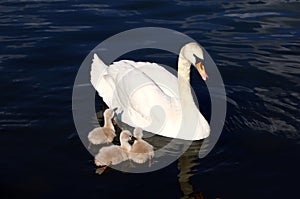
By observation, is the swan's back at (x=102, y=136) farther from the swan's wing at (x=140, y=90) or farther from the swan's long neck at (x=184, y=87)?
the swan's long neck at (x=184, y=87)

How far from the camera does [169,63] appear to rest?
41.8 ft

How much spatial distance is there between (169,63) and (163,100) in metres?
3.17

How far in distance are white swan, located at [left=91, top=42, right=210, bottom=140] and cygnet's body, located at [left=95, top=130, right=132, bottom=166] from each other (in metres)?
0.80

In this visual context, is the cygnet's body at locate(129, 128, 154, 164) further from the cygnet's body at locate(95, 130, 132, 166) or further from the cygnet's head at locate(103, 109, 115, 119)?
the cygnet's head at locate(103, 109, 115, 119)

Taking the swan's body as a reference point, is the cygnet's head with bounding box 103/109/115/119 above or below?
above

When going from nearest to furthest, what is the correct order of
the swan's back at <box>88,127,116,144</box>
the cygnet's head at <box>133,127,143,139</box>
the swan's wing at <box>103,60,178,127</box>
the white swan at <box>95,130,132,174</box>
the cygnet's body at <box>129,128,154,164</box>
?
the white swan at <box>95,130,132,174</box>, the cygnet's body at <box>129,128,154,164</box>, the cygnet's head at <box>133,127,143,139</box>, the swan's back at <box>88,127,116,144</box>, the swan's wing at <box>103,60,178,127</box>

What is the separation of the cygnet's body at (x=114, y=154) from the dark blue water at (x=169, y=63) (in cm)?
21

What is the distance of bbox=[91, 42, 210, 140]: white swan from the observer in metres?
9.52

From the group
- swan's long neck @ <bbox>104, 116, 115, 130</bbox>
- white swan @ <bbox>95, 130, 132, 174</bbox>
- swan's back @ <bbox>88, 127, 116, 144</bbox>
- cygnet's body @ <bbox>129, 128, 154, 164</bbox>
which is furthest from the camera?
swan's long neck @ <bbox>104, 116, 115, 130</bbox>

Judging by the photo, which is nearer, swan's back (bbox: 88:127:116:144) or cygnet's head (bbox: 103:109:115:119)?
swan's back (bbox: 88:127:116:144)

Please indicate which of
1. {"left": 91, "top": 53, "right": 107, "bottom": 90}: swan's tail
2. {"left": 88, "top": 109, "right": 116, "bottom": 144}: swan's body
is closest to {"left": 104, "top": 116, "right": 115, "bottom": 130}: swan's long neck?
{"left": 88, "top": 109, "right": 116, "bottom": 144}: swan's body

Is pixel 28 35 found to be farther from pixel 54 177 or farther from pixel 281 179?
pixel 281 179

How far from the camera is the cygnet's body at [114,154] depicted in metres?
8.82

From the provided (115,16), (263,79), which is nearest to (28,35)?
(115,16)
